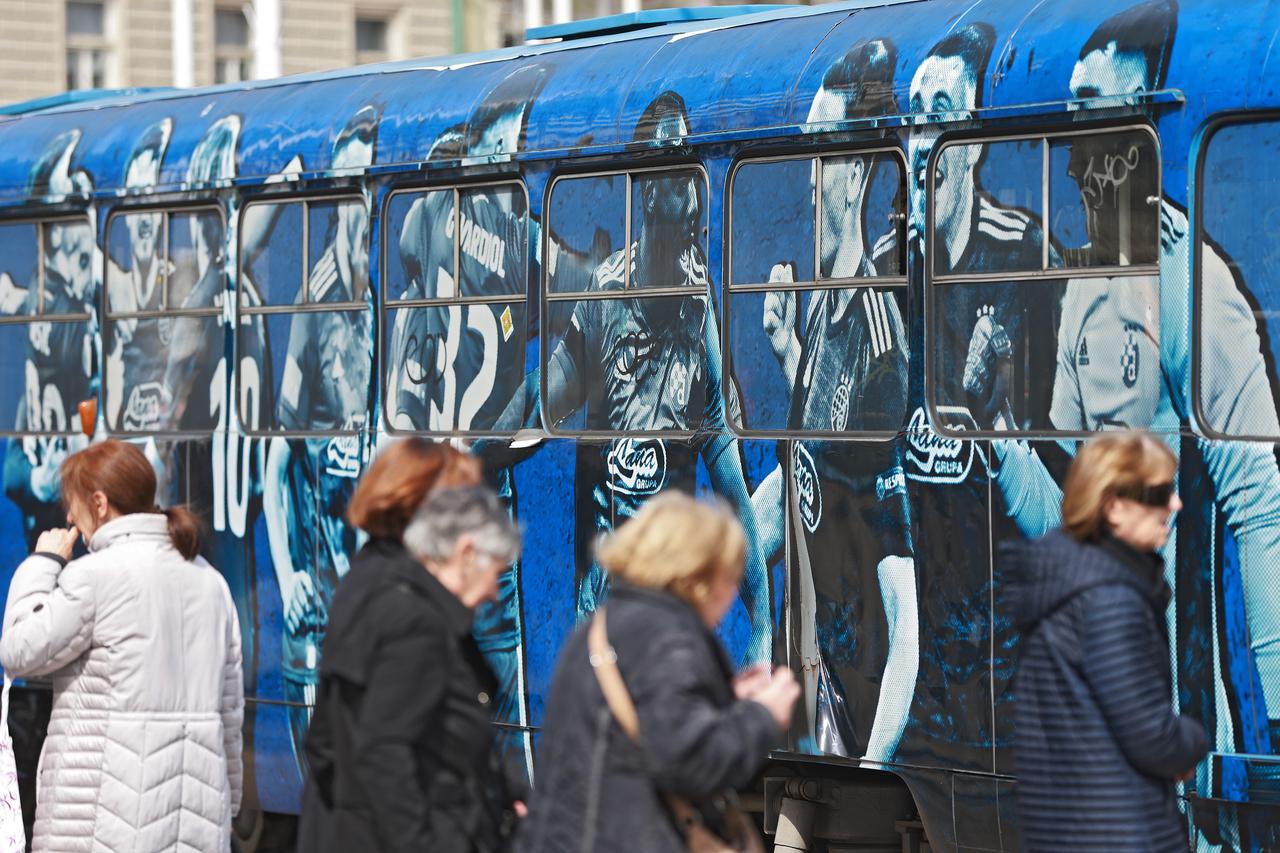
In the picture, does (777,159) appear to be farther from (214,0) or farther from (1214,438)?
(214,0)

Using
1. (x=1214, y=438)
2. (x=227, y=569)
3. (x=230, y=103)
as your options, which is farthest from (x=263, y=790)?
(x=1214, y=438)

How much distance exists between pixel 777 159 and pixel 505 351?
4.75 ft

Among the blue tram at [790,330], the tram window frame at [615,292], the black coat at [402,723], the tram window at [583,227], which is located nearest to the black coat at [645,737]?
the black coat at [402,723]

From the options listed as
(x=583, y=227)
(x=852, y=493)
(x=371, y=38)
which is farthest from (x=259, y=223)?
(x=371, y=38)

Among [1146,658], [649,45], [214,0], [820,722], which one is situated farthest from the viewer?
[214,0]

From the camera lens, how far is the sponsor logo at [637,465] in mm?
8367

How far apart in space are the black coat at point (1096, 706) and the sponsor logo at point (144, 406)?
6.06 m

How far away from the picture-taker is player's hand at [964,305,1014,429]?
744 cm

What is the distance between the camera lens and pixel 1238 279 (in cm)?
691

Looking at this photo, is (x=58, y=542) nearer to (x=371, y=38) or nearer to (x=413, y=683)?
(x=413, y=683)

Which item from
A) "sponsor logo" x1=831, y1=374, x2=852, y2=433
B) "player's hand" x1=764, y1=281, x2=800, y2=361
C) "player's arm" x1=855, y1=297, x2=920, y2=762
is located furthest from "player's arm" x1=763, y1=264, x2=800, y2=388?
"player's arm" x1=855, y1=297, x2=920, y2=762

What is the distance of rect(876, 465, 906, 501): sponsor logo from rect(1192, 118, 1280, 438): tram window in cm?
104

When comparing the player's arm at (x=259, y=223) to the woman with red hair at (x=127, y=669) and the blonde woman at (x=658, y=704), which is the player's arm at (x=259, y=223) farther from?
the blonde woman at (x=658, y=704)

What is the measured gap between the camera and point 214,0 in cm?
4144
